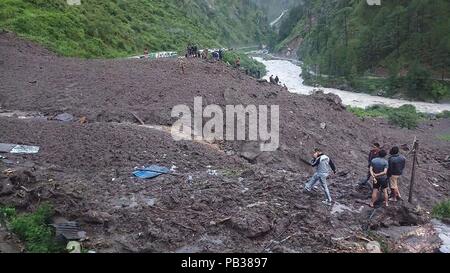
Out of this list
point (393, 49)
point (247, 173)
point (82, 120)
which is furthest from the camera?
point (393, 49)

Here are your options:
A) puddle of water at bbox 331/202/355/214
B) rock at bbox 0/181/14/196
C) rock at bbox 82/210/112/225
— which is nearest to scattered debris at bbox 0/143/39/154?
rock at bbox 0/181/14/196

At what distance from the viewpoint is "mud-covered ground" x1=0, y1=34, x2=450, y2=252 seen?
9719 mm

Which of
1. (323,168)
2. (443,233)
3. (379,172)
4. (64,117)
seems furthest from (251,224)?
(64,117)

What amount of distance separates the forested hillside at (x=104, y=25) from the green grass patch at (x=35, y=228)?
941 inches

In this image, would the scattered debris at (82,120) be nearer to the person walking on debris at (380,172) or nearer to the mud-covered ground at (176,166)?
the mud-covered ground at (176,166)

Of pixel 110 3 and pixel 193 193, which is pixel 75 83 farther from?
pixel 110 3

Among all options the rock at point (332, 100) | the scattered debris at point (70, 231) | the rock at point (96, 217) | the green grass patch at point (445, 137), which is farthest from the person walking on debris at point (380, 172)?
the green grass patch at point (445, 137)

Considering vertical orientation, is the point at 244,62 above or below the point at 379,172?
above

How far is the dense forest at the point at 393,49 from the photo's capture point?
51609mm

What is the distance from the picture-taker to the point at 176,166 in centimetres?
1344

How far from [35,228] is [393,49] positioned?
58.5 meters

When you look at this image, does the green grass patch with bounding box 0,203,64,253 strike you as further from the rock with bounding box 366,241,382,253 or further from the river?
the river

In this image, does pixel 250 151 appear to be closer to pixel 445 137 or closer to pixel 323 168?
pixel 323 168

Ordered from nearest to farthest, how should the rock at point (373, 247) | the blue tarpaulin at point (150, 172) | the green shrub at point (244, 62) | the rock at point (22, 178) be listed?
the rock at point (373, 247)
the rock at point (22, 178)
the blue tarpaulin at point (150, 172)
the green shrub at point (244, 62)
